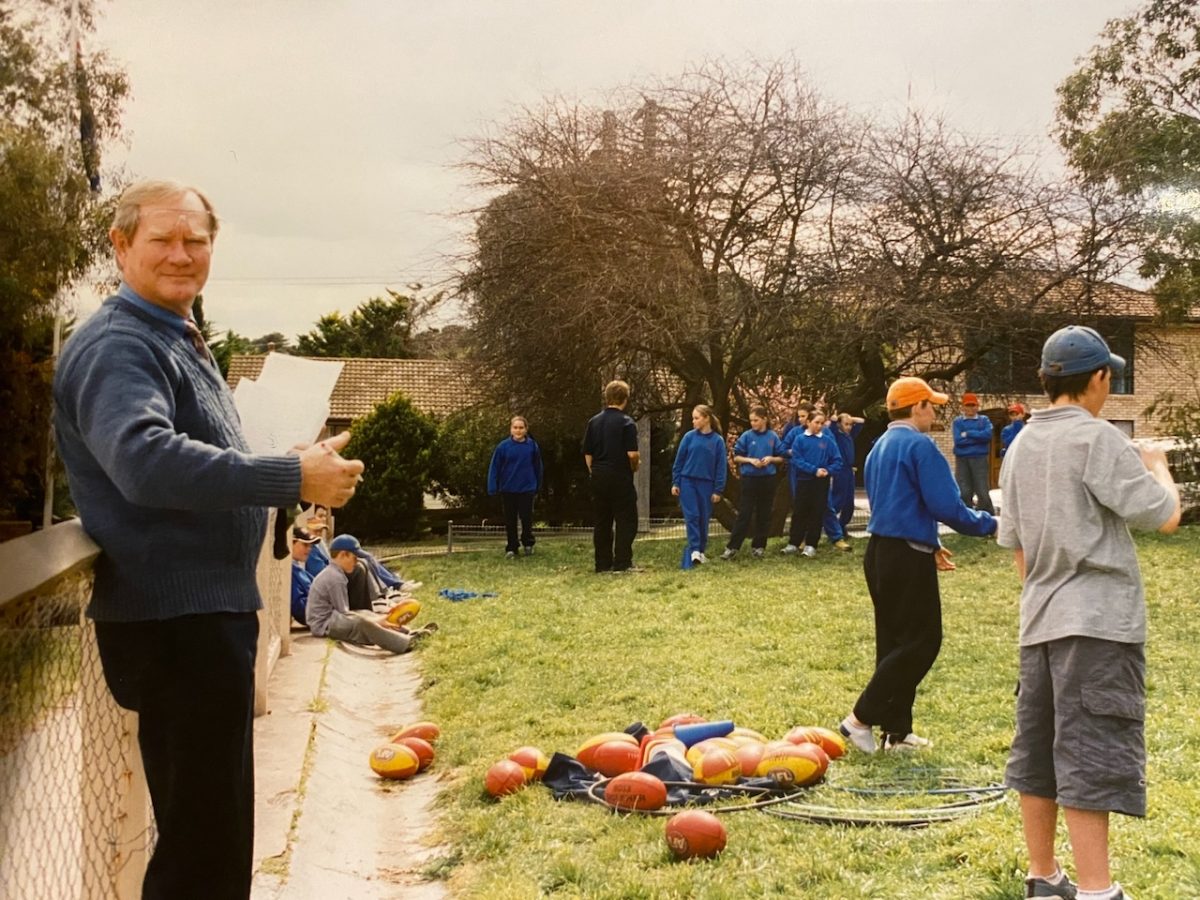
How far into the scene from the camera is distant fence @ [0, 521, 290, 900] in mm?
2545

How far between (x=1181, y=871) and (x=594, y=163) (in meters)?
18.3

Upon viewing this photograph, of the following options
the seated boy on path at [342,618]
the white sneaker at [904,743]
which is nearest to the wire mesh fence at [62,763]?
the white sneaker at [904,743]

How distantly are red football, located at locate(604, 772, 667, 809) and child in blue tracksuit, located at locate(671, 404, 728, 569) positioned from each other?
10.1 m

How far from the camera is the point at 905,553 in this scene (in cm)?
625

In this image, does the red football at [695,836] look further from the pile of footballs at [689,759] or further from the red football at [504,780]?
the red football at [504,780]

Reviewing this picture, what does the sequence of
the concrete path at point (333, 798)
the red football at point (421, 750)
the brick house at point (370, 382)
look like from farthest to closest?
the brick house at point (370, 382) → the red football at point (421, 750) → the concrete path at point (333, 798)

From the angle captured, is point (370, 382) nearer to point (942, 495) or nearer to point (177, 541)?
point (942, 495)

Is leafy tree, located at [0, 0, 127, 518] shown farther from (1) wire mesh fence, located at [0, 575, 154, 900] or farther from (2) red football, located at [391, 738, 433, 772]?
(2) red football, located at [391, 738, 433, 772]

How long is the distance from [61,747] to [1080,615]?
2954mm

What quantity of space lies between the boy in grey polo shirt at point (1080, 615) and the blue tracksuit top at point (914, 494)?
189cm

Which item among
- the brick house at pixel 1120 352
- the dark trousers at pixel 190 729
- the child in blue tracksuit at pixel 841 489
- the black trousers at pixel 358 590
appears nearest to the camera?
the dark trousers at pixel 190 729

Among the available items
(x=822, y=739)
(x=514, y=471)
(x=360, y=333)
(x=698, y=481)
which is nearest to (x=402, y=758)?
(x=822, y=739)

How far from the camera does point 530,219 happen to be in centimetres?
2155

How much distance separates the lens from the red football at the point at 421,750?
690 centimetres
